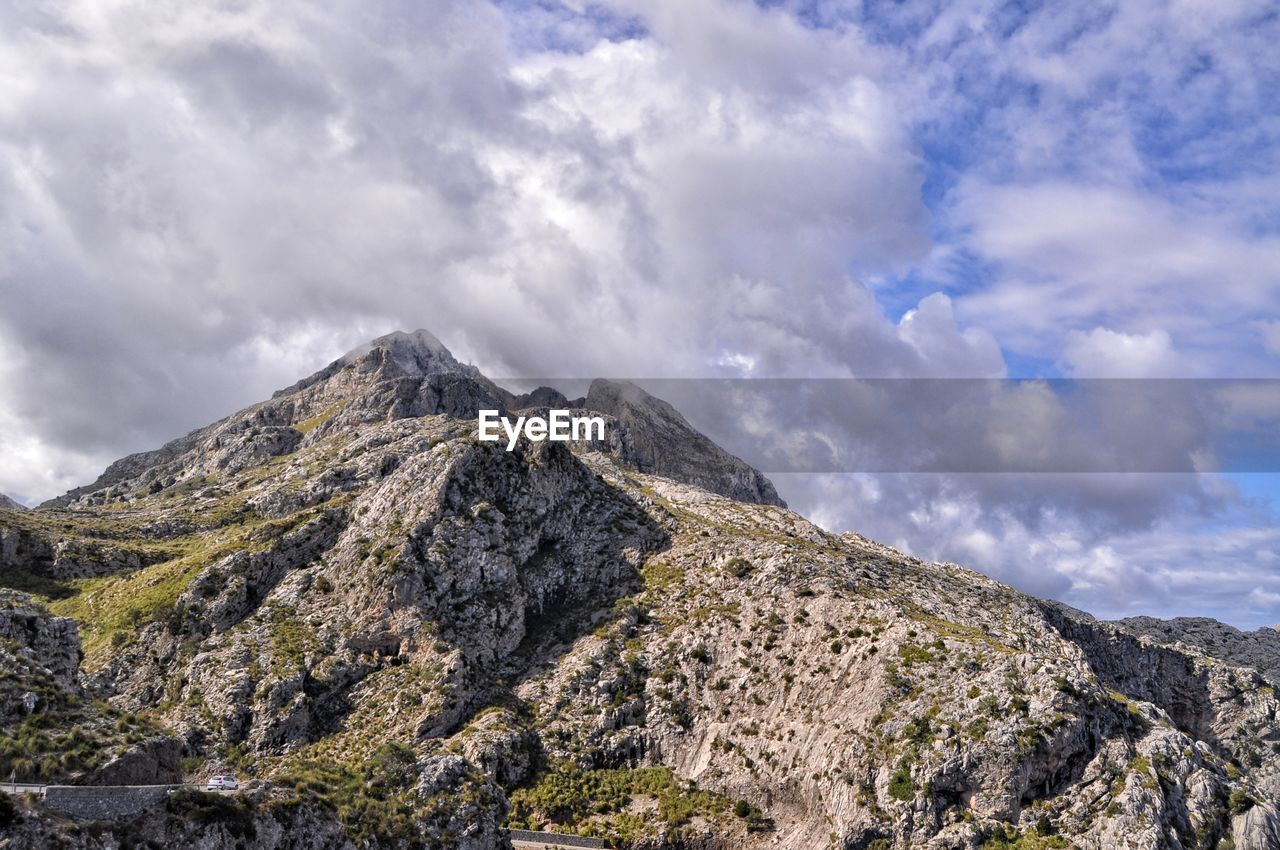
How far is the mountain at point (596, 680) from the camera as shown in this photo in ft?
298

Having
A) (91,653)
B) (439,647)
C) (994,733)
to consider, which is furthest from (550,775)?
(91,653)

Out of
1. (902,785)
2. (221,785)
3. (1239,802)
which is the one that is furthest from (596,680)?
(1239,802)

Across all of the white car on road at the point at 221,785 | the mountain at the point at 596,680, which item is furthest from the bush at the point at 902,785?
the white car on road at the point at 221,785

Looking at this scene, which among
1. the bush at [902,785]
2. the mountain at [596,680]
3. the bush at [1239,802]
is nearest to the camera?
the mountain at [596,680]

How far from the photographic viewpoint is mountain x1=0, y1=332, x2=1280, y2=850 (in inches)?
3578

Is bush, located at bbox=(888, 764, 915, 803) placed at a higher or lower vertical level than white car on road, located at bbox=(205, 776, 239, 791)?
lower

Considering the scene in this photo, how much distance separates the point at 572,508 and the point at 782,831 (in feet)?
241

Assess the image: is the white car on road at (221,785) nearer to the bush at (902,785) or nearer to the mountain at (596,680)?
the mountain at (596,680)

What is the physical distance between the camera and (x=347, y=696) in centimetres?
11994

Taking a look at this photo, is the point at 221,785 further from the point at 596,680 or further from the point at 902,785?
the point at 596,680

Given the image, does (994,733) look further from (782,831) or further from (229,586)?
(229,586)

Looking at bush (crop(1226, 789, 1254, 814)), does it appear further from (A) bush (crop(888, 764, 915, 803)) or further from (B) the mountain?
(A) bush (crop(888, 764, 915, 803))

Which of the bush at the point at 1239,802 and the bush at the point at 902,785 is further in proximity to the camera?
the bush at the point at 902,785

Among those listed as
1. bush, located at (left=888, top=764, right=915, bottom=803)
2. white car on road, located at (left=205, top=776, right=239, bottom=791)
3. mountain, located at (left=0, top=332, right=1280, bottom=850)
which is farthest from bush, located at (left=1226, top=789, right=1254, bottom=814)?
white car on road, located at (left=205, top=776, right=239, bottom=791)
